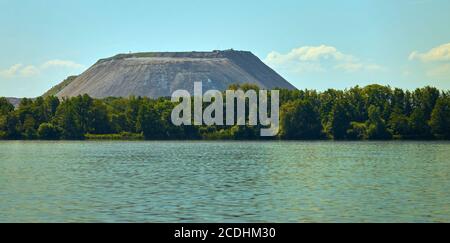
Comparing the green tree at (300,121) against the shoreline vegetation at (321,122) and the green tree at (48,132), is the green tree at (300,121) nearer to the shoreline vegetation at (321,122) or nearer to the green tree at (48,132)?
the shoreline vegetation at (321,122)

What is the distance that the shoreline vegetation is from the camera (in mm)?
181375

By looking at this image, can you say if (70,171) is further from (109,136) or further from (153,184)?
(109,136)

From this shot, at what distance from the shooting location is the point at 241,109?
19150 cm

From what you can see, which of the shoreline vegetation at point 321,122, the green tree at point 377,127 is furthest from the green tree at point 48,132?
the green tree at point 377,127

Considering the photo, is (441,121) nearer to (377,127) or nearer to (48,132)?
(377,127)

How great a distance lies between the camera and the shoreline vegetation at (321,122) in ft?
595

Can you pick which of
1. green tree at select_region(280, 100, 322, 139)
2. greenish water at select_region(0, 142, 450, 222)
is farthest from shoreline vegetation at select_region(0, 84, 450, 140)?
greenish water at select_region(0, 142, 450, 222)

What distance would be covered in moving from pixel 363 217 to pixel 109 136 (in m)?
164

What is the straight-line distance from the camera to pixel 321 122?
191 metres

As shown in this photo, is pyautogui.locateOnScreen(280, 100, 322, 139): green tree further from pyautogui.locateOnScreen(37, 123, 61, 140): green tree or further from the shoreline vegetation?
pyautogui.locateOnScreen(37, 123, 61, 140): green tree

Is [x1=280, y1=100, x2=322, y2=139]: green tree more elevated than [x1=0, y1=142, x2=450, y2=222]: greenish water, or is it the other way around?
[x1=280, y1=100, x2=322, y2=139]: green tree

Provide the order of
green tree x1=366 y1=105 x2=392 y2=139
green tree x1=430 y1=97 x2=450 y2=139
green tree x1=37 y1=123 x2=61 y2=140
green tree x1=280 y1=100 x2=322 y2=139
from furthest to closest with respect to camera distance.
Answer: green tree x1=37 y1=123 x2=61 y2=140, green tree x1=280 y1=100 x2=322 y2=139, green tree x1=366 y1=105 x2=392 y2=139, green tree x1=430 y1=97 x2=450 y2=139
